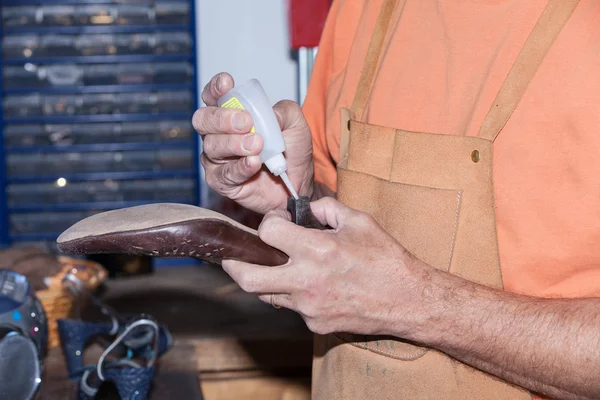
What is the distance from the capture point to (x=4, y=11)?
2.74m

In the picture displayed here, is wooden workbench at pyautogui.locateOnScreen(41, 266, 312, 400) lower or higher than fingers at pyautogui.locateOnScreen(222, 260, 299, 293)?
lower

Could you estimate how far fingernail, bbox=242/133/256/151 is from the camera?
0.96 meters

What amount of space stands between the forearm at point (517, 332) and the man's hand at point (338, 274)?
5cm

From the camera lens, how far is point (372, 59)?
1.10 m

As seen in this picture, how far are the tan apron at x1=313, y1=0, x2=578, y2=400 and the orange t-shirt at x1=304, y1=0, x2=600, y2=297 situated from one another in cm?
2

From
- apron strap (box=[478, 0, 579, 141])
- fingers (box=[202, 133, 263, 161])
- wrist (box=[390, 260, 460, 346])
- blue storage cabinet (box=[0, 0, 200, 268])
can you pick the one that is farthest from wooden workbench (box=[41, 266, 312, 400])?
blue storage cabinet (box=[0, 0, 200, 268])

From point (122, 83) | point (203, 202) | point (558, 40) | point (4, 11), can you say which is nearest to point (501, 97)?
point (558, 40)

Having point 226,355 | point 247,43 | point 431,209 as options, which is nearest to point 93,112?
point 247,43

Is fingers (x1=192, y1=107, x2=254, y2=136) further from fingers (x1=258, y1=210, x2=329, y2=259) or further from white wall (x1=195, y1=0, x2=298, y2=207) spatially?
white wall (x1=195, y1=0, x2=298, y2=207)

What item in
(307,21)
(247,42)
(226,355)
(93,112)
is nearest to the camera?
(226,355)

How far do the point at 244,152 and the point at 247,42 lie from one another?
2058 mm

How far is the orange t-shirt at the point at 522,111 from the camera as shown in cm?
86

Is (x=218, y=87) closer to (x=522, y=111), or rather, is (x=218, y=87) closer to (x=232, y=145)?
(x=232, y=145)

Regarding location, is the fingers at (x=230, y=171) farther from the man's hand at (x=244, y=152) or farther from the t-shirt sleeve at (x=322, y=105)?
the t-shirt sleeve at (x=322, y=105)
